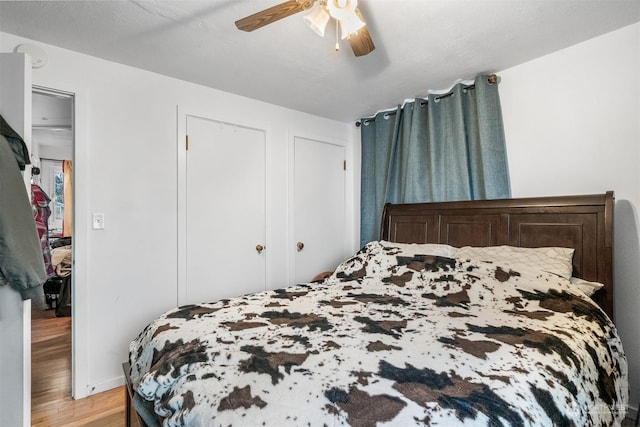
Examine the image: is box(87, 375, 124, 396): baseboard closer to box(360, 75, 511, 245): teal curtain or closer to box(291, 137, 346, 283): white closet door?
box(291, 137, 346, 283): white closet door

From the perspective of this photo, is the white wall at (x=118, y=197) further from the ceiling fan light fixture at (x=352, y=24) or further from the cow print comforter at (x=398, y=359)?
the ceiling fan light fixture at (x=352, y=24)

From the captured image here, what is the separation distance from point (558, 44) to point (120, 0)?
2598 millimetres

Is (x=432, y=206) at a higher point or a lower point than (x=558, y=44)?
lower

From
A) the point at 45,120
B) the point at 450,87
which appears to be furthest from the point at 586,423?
the point at 45,120

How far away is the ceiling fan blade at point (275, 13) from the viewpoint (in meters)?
1.28

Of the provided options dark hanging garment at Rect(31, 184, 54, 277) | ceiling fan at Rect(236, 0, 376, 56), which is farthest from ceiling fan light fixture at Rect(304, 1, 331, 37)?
dark hanging garment at Rect(31, 184, 54, 277)

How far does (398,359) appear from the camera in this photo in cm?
99

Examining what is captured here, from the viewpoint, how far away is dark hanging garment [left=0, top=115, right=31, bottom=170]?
1466 millimetres

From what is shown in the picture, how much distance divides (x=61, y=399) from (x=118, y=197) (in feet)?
4.56

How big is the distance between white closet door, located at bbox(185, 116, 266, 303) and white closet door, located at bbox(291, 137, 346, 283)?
41cm

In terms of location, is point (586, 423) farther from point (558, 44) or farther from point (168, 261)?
point (168, 261)

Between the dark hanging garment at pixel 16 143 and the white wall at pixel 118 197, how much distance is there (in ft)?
1.70

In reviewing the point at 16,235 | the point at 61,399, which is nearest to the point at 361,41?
the point at 16,235

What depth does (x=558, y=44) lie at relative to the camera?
1.99 m
